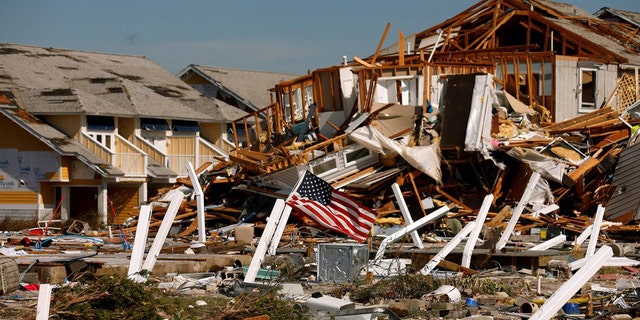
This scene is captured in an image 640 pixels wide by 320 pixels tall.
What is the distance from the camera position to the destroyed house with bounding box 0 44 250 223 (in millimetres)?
42750

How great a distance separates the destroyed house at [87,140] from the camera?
42.8m

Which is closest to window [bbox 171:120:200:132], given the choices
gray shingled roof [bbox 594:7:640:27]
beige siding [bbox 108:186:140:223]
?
beige siding [bbox 108:186:140:223]

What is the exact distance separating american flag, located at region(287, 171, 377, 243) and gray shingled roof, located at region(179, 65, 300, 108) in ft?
127

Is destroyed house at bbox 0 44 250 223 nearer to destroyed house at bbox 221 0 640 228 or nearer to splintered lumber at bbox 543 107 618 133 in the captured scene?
destroyed house at bbox 221 0 640 228

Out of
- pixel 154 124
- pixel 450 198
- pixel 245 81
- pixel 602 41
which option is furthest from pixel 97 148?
pixel 450 198

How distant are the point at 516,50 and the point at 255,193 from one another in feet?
33.4

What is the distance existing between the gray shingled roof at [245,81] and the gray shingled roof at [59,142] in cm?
1556

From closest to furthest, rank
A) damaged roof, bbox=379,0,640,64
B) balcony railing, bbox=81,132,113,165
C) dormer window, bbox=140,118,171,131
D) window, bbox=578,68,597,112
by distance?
window, bbox=578,68,597,112, damaged roof, bbox=379,0,640,64, balcony railing, bbox=81,132,113,165, dormer window, bbox=140,118,171,131

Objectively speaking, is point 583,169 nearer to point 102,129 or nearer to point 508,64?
point 508,64

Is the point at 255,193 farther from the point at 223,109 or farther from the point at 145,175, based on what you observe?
the point at 223,109

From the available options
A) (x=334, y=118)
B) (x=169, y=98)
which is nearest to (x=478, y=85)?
(x=334, y=118)

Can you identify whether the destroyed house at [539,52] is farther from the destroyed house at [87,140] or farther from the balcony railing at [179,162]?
the balcony railing at [179,162]

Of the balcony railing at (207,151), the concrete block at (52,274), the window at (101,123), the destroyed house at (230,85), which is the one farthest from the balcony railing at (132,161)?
the concrete block at (52,274)

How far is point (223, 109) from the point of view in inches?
2106
